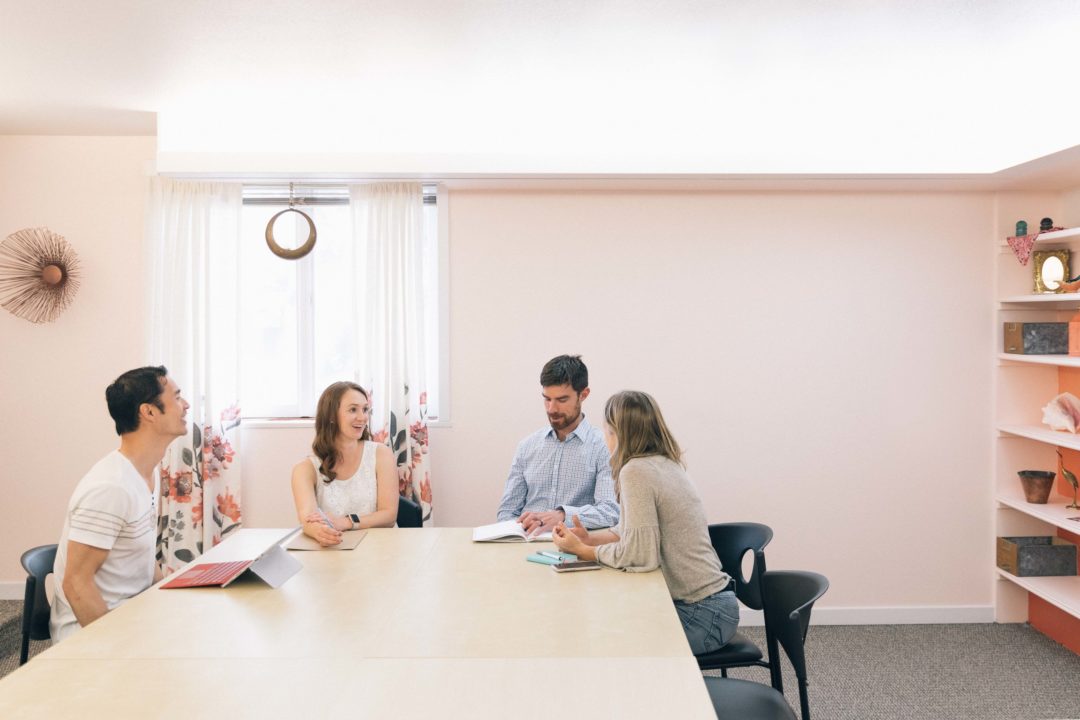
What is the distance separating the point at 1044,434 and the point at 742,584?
81.3 inches

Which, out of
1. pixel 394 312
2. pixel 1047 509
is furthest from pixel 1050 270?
pixel 394 312

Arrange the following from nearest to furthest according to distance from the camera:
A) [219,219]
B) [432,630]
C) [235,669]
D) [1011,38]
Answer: [235,669]
[432,630]
[1011,38]
[219,219]

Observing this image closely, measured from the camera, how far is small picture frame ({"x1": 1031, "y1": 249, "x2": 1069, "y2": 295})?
439 cm

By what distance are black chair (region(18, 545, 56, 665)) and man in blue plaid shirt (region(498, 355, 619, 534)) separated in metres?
1.77

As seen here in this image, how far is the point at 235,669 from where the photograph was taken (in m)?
1.99

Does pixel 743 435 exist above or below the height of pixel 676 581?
above

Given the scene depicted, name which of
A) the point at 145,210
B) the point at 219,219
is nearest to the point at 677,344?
the point at 219,219

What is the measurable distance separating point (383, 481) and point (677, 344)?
1.92 metres

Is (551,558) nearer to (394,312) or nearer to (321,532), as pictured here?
(321,532)

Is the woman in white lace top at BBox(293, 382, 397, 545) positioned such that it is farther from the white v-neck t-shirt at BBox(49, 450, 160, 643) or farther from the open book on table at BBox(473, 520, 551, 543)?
the white v-neck t-shirt at BBox(49, 450, 160, 643)

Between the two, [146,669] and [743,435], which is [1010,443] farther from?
[146,669]

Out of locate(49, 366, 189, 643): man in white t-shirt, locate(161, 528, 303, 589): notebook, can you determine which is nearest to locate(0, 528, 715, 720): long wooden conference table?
locate(161, 528, 303, 589): notebook

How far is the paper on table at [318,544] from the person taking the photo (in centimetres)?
311

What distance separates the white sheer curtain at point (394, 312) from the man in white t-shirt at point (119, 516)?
5.45 ft
